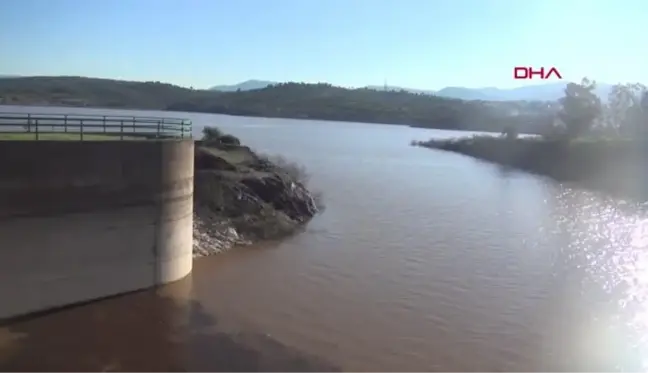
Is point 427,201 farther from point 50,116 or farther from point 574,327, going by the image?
point 50,116

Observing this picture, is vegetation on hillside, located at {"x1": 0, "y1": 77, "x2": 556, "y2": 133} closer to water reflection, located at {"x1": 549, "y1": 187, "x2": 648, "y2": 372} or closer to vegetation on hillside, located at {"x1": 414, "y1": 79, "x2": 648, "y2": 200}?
vegetation on hillside, located at {"x1": 414, "y1": 79, "x2": 648, "y2": 200}

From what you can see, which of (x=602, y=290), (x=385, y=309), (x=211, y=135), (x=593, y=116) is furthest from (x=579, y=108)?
(x=385, y=309)

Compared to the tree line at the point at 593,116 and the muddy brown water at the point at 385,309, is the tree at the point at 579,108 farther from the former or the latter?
the muddy brown water at the point at 385,309

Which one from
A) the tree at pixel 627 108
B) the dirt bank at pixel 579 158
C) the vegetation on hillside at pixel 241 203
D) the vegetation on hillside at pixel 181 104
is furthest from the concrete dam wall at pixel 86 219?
the vegetation on hillside at pixel 181 104

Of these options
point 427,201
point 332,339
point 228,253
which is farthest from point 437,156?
point 332,339

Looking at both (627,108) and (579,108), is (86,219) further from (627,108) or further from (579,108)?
(627,108)
